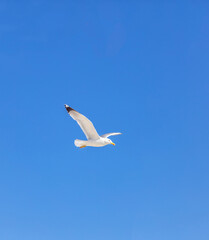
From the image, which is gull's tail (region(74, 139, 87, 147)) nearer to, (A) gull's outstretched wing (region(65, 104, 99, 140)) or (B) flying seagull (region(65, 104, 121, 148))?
(B) flying seagull (region(65, 104, 121, 148))

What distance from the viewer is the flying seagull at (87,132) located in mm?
18438

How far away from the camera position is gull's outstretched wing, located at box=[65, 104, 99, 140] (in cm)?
1842

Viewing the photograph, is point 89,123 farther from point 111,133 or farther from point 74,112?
point 111,133

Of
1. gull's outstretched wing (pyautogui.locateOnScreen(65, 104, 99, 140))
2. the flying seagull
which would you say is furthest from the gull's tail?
gull's outstretched wing (pyautogui.locateOnScreen(65, 104, 99, 140))

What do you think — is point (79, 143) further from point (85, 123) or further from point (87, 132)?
point (85, 123)

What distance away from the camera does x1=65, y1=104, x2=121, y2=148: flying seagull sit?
18438 mm

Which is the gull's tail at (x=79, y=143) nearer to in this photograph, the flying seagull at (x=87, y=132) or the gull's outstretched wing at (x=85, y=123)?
the flying seagull at (x=87, y=132)

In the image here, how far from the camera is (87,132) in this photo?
1911cm

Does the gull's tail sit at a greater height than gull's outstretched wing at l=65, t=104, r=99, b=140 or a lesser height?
lesser

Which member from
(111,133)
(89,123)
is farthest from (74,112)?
(111,133)

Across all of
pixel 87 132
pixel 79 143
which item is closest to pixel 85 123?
pixel 87 132

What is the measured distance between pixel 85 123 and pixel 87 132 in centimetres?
60

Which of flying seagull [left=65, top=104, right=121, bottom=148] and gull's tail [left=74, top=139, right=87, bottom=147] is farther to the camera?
gull's tail [left=74, top=139, right=87, bottom=147]

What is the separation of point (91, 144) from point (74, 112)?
1.87 meters
